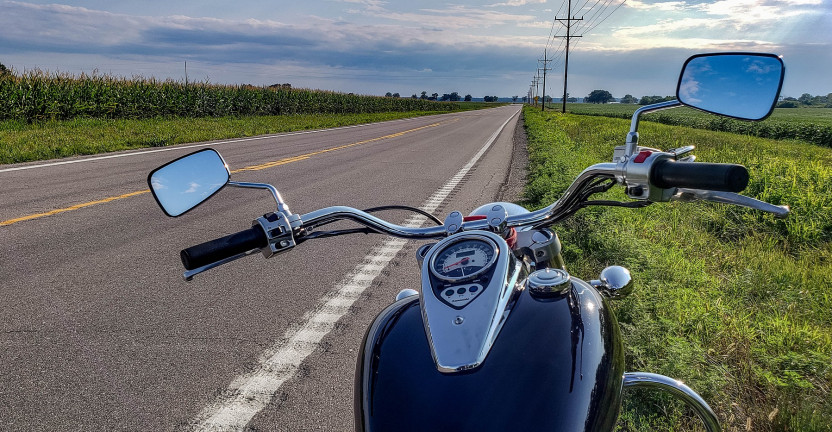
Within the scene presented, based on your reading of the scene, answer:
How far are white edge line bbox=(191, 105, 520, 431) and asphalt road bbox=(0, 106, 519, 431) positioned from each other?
1.7 inches

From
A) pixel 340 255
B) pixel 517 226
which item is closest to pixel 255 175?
pixel 340 255

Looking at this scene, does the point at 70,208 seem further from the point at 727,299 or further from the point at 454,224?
the point at 727,299

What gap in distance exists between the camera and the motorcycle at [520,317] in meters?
1.07

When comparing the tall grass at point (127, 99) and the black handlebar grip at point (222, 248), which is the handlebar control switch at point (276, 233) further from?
the tall grass at point (127, 99)

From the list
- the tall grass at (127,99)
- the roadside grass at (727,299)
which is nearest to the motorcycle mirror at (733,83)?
the roadside grass at (727,299)

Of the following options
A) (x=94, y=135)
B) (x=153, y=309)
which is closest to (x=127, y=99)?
(x=94, y=135)

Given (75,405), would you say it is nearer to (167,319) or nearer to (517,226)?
(167,319)

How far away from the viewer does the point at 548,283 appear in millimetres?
1236

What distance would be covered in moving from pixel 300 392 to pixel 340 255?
8.11 feet

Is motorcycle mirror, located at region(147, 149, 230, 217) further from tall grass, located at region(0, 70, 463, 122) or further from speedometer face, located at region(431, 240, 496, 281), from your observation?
tall grass, located at region(0, 70, 463, 122)

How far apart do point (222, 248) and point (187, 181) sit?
0.37 m

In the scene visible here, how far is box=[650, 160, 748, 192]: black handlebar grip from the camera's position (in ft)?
3.86

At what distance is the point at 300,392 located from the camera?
2.88 metres

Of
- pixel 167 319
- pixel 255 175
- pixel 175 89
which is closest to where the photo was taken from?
pixel 167 319
